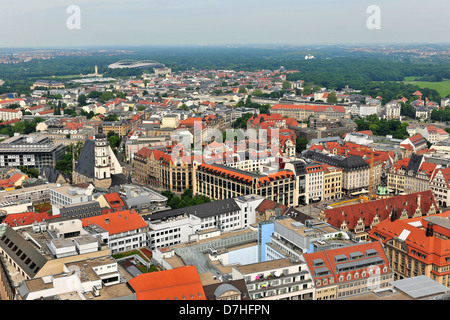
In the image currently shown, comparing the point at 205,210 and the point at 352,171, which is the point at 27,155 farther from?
the point at 352,171

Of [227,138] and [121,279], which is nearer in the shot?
[121,279]

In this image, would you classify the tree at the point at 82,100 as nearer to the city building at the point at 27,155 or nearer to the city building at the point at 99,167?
the city building at the point at 27,155

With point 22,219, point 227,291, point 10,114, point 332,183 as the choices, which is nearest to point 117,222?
point 22,219

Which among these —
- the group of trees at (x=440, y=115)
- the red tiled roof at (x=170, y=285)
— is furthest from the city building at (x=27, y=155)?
the group of trees at (x=440, y=115)

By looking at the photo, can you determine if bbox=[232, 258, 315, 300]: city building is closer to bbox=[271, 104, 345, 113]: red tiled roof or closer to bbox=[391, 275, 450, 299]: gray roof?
bbox=[391, 275, 450, 299]: gray roof

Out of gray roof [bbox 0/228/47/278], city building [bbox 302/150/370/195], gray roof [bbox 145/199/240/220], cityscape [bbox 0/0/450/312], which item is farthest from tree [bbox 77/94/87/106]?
gray roof [bbox 0/228/47/278]

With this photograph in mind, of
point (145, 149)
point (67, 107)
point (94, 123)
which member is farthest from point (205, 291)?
point (67, 107)
